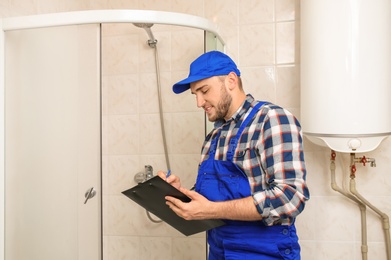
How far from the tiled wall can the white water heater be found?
0.29m

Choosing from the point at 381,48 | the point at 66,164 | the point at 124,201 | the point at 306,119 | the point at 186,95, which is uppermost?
the point at 381,48

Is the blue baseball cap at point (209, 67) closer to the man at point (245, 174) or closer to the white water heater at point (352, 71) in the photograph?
the man at point (245, 174)

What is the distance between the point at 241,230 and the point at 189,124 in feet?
1.90

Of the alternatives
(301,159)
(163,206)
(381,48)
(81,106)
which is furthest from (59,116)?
(381,48)

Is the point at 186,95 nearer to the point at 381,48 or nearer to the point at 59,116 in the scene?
the point at 59,116

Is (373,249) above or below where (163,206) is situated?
below

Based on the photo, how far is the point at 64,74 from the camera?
117cm

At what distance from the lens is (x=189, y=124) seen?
145 centimetres

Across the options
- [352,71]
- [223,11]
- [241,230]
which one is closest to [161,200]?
[241,230]

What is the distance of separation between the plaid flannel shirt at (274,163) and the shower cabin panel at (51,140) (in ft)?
1.92

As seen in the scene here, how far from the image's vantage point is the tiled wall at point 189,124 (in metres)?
1.44

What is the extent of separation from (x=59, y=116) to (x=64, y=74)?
16cm

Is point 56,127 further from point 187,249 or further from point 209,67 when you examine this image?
point 187,249

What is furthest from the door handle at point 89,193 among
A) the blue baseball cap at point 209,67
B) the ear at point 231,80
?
the ear at point 231,80
